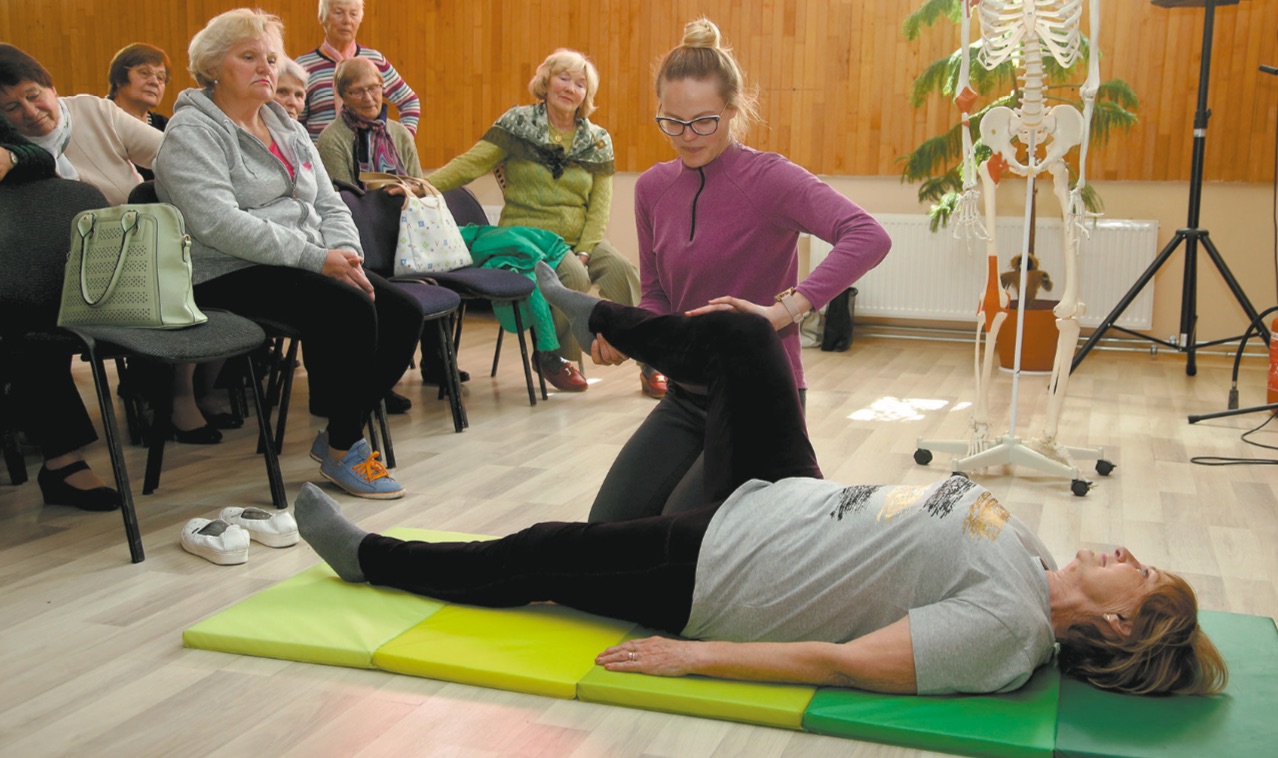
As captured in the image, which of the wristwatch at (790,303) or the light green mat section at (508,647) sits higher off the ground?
the wristwatch at (790,303)

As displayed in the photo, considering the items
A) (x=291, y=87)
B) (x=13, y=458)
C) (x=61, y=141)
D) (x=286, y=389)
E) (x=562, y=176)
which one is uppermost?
(x=291, y=87)

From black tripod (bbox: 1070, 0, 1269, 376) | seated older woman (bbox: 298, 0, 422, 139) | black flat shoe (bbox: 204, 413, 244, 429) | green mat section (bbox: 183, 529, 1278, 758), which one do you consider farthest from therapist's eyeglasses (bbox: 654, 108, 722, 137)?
seated older woman (bbox: 298, 0, 422, 139)

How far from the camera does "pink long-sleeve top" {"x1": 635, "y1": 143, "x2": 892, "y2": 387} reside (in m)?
2.22

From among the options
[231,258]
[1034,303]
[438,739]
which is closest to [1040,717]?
[438,739]

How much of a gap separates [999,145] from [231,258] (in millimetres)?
2235

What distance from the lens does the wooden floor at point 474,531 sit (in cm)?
176

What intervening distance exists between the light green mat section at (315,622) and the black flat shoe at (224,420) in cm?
178

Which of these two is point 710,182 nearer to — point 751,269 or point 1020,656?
point 751,269

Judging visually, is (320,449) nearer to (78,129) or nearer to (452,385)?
(452,385)

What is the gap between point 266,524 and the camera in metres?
2.67

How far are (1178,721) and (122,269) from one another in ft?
7.79

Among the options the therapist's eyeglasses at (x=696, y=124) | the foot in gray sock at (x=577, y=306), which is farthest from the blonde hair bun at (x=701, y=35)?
the foot in gray sock at (x=577, y=306)

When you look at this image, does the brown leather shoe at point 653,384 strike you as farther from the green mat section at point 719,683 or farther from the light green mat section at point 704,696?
the light green mat section at point 704,696

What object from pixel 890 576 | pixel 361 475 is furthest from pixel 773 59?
pixel 890 576
